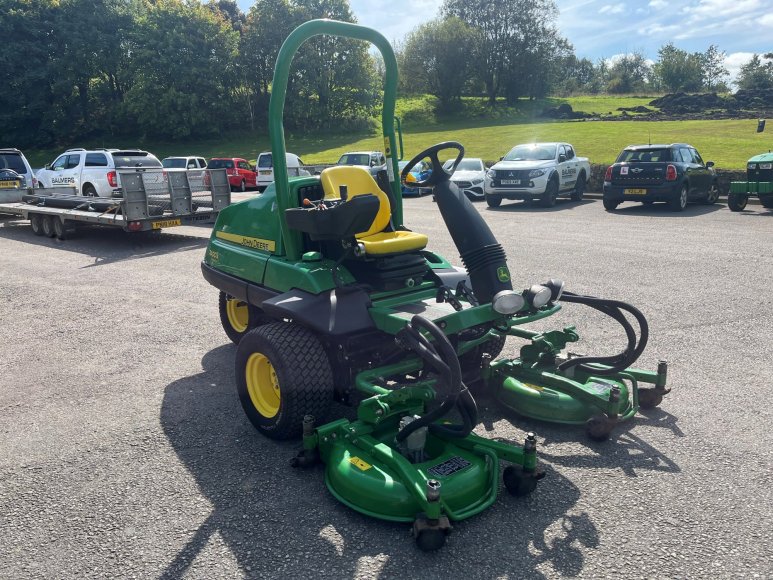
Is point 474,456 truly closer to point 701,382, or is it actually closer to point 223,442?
point 223,442

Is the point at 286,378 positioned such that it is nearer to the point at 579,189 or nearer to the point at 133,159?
the point at 133,159

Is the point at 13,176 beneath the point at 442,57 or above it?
beneath

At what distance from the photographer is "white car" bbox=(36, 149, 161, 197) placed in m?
14.5

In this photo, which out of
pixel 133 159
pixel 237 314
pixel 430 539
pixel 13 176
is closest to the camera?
pixel 430 539

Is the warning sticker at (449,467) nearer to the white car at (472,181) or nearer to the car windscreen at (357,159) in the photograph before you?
the white car at (472,181)

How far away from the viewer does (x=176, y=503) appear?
3146 mm

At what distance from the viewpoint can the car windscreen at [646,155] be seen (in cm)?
1470

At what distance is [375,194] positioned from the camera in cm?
→ 439

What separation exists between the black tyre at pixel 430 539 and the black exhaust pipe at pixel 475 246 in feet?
5.53

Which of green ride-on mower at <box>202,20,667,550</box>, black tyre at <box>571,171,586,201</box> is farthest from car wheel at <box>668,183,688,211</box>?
green ride-on mower at <box>202,20,667,550</box>

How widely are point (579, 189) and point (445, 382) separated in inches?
645

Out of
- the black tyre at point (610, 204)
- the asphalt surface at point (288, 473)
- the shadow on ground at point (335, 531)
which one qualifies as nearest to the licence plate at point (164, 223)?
the asphalt surface at point (288, 473)

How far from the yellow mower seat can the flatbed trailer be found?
7.92 meters

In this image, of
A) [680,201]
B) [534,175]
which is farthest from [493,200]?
[680,201]
